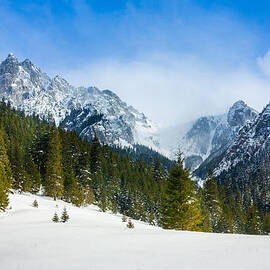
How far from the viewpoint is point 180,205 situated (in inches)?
1081

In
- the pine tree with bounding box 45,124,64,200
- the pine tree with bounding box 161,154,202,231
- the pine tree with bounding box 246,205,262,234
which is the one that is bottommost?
the pine tree with bounding box 246,205,262,234

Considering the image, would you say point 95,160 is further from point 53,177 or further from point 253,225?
point 253,225

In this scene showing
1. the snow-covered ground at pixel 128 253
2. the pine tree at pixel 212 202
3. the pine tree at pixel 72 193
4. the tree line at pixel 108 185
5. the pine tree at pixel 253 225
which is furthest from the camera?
the pine tree at pixel 253 225

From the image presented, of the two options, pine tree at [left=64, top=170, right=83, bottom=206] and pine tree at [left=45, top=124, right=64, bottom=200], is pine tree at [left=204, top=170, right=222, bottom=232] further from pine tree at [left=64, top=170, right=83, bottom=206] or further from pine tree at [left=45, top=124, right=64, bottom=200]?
pine tree at [left=45, top=124, right=64, bottom=200]

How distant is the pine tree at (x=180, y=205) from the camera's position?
27203 mm

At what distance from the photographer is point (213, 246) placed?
10.7m

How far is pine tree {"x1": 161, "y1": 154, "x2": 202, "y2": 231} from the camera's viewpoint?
89.2 ft

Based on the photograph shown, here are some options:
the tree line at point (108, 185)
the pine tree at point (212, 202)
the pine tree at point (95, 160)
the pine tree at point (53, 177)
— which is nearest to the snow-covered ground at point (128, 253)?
the tree line at point (108, 185)

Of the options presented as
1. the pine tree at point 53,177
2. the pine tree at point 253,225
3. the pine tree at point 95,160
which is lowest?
the pine tree at point 253,225

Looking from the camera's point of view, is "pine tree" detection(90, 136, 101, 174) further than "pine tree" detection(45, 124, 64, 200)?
Yes

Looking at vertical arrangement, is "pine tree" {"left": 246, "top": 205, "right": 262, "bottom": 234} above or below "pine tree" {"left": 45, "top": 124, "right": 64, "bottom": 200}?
below

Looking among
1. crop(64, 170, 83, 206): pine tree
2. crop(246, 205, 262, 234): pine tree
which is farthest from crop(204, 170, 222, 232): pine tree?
crop(64, 170, 83, 206): pine tree

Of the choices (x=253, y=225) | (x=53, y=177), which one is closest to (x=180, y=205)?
(x=53, y=177)

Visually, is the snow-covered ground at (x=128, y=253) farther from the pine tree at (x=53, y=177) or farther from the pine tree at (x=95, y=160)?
the pine tree at (x=95, y=160)
